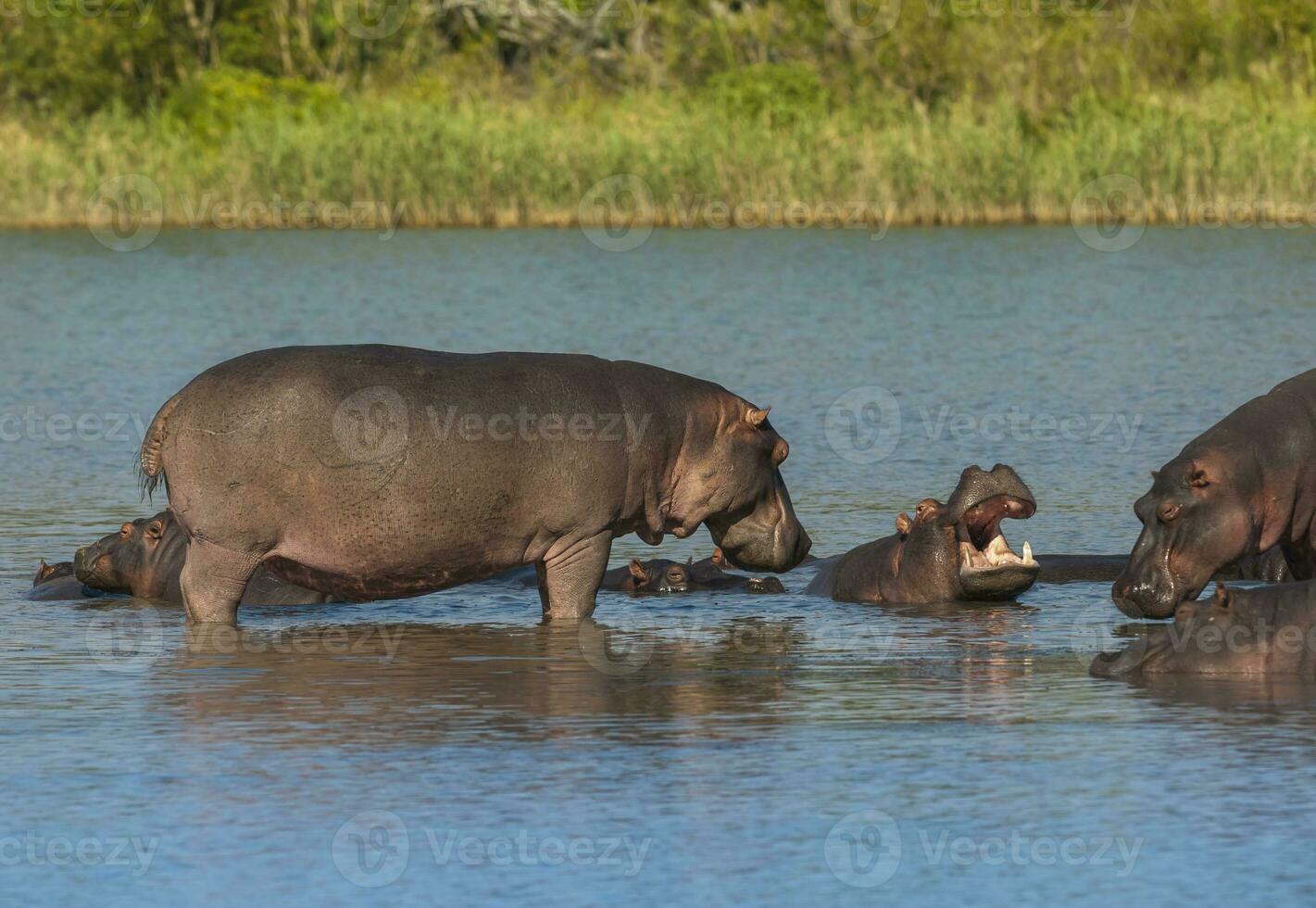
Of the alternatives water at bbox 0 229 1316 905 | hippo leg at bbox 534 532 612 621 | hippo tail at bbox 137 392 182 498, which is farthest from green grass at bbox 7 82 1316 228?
hippo tail at bbox 137 392 182 498

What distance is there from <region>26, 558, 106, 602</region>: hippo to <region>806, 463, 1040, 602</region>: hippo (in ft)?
10.0

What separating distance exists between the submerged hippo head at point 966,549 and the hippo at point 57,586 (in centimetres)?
331

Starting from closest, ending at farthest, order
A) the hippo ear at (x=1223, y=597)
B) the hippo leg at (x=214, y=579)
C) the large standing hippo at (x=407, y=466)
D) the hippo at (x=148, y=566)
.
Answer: the hippo ear at (x=1223, y=597), the large standing hippo at (x=407, y=466), the hippo leg at (x=214, y=579), the hippo at (x=148, y=566)

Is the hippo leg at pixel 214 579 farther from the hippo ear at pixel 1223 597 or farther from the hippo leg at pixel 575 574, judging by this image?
the hippo ear at pixel 1223 597

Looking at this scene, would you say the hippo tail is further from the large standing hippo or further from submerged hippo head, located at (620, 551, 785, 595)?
submerged hippo head, located at (620, 551, 785, 595)

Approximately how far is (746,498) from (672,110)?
26.7 metres

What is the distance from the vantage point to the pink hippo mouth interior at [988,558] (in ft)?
29.5

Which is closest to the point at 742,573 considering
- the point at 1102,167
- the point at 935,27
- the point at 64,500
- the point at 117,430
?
the point at 64,500

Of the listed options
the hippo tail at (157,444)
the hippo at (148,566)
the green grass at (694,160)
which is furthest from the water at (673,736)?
the green grass at (694,160)

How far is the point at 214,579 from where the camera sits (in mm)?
8227

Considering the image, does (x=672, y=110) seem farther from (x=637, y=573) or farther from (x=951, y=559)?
(x=951, y=559)

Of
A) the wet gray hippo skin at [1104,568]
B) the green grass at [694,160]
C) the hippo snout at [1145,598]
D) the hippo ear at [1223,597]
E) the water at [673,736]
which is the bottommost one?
the water at [673,736]

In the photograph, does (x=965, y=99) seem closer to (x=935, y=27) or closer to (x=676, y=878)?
(x=935, y=27)

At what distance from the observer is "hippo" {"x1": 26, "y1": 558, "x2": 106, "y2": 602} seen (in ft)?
31.8
